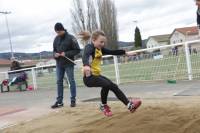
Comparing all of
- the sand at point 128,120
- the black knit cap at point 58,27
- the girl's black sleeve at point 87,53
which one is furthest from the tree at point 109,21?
the girl's black sleeve at point 87,53

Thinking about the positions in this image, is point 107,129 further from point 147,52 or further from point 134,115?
point 147,52

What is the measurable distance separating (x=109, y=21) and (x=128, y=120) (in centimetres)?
5666

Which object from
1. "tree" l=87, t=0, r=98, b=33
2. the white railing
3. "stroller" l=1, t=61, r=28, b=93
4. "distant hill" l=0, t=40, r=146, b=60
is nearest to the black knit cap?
the white railing

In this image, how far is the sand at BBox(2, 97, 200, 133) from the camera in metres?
6.88

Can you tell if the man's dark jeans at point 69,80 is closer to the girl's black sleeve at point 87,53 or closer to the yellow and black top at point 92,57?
the yellow and black top at point 92,57

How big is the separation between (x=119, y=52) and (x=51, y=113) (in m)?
2.19

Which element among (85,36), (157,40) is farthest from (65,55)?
(157,40)

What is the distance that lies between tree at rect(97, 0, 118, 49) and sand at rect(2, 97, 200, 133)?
53.4 m

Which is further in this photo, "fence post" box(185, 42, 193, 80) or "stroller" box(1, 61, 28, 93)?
"stroller" box(1, 61, 28, 93)

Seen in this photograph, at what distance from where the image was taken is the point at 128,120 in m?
7.66

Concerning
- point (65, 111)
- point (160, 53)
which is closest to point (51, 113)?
point (65, 111)

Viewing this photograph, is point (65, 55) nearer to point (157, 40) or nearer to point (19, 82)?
point (19, 82)

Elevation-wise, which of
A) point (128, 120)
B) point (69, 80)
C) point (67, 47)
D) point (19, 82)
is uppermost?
point (67, 47)

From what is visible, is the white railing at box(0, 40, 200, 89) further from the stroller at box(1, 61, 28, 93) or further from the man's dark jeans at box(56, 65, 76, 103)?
the man's dark jeans at box(56, 65, 76, 103)
